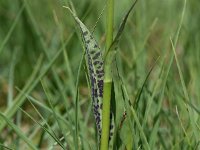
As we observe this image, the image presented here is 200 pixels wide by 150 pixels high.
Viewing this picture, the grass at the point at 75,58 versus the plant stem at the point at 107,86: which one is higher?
the plant stem at the point at 107,86

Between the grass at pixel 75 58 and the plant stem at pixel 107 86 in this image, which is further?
the grass at pixel 75 58

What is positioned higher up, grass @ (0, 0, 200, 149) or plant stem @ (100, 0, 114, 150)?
plant stem @ (100, 0, 114, 150)

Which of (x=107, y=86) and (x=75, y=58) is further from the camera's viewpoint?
(x=75, y=58)

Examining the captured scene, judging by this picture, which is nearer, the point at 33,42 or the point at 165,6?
the point at 33,42

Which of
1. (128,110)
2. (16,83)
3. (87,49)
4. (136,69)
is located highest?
(87,49)

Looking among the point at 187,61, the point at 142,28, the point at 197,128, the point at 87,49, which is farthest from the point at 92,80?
the point at 187,61

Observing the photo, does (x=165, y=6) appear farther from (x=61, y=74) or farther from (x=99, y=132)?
(x=99, y=132)

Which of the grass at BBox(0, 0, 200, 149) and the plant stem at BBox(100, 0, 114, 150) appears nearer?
the plant stem at BBox(100, 0, 114, 150)

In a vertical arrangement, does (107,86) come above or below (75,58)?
above

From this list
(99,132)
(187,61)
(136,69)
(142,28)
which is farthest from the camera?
(187,61)

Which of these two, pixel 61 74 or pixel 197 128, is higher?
pixel 197 128

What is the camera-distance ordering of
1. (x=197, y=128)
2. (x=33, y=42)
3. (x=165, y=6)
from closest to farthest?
(x=197, y=128) → (x=33, y=42) → (x=165, y=6)
